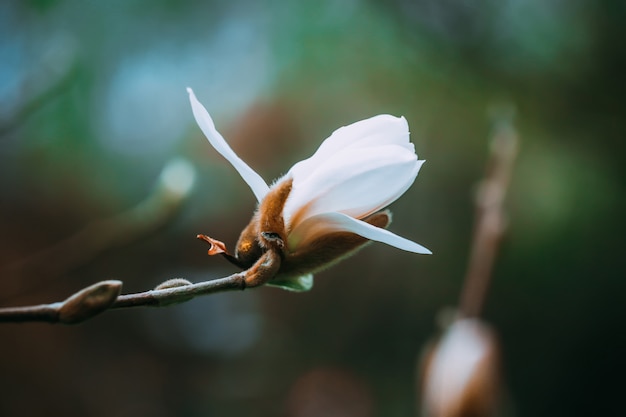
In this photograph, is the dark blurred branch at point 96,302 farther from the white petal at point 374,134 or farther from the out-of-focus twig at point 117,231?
the out-of-focus twig at point 117,231

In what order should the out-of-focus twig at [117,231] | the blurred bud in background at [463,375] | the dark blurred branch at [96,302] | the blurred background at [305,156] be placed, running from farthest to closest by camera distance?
the blurred background at [305,156], the blurred bud in background at [463,375], the out-of-focus twig at [117,231], the dark blurred branch at [96,302]

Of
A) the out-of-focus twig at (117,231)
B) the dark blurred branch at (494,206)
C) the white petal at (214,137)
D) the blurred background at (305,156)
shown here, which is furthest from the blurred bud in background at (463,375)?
the blurred background at (305,156)

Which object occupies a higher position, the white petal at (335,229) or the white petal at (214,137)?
the white petal at (214,137)

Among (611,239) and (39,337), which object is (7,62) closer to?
(39,337)

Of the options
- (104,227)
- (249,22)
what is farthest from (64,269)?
(249,22)

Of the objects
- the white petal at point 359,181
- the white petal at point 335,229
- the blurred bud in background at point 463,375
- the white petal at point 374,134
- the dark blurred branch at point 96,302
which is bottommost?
the blurred bud in background at point 463,375

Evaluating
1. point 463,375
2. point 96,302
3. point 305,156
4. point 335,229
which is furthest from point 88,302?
point 305,156
